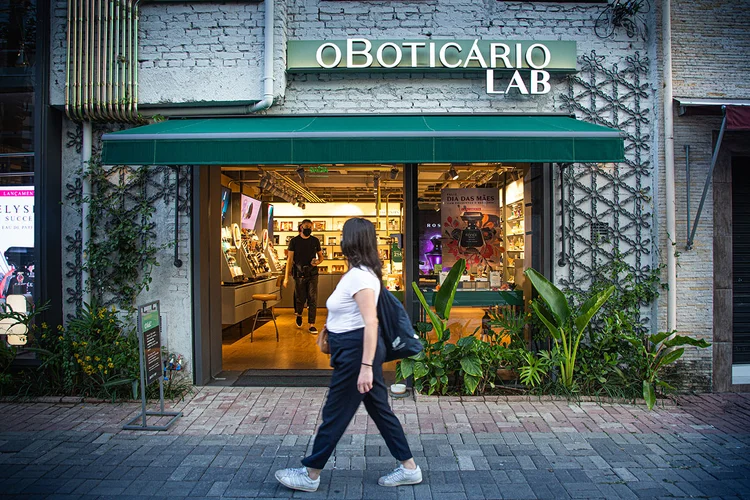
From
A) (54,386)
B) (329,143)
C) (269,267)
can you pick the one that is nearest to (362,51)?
(329,143)

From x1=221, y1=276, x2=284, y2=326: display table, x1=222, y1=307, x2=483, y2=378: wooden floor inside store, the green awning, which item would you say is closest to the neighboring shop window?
the green awning

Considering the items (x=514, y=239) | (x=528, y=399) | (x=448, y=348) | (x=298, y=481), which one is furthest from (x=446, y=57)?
(x=298, y=481)

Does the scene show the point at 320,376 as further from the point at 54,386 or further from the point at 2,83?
the point at 2,83

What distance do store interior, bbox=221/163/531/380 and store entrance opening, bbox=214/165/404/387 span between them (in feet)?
0.09

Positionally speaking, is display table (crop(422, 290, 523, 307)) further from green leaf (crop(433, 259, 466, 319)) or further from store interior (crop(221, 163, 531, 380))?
green leaf (crop(433, 259, 466, 319))

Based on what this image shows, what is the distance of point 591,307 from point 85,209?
5736 mm

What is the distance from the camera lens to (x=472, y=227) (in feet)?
21.7

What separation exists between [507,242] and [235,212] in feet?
19.7

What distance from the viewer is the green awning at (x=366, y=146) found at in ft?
16.0

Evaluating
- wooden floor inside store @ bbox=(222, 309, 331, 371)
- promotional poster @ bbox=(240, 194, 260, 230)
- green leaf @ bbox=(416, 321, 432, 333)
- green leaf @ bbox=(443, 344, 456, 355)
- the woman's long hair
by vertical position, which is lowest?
wooden floor inside store @ bbox=(222, 309, 331, 371)

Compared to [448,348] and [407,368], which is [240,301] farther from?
[448,348]

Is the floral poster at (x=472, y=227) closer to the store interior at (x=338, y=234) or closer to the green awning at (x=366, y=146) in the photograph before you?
the store interior at (x=338, y=234)

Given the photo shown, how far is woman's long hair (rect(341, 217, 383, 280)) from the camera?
3402 mm

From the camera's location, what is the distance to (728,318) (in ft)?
19.7
